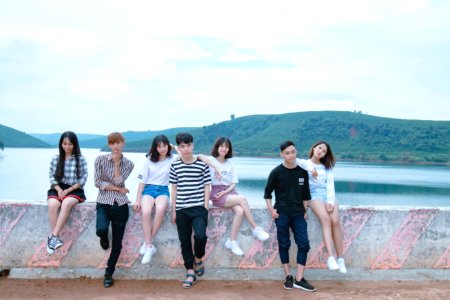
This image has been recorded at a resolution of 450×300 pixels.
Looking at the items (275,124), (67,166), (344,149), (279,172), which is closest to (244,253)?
(279,172)

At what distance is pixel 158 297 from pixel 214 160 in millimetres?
1516

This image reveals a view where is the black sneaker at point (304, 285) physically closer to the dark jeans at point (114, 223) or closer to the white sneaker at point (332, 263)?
the white sneaker at point (332, 263)

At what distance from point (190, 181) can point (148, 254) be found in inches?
32.3

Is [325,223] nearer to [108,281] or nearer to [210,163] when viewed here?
[210,163]

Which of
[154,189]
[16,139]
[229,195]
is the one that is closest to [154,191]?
[154,189]

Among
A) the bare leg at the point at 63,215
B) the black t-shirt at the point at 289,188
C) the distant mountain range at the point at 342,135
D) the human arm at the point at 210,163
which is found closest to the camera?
the bare leg at the point at 63,215

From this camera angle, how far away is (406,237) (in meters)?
4.82

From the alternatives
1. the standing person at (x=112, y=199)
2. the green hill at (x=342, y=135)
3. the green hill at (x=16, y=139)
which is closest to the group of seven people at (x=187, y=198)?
the standing person at (x=112, y=199)

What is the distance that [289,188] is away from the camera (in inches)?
181

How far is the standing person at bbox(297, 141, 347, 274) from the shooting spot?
4.59 metres

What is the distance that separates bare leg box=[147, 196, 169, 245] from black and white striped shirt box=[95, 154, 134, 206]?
1.00ft

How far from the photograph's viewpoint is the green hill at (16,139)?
164 metres

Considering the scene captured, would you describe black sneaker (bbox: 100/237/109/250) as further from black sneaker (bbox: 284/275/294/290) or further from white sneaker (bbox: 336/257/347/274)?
white sneaker (bbox: 336/257/347/274)

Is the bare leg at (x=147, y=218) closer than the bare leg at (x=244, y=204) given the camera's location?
Yes
